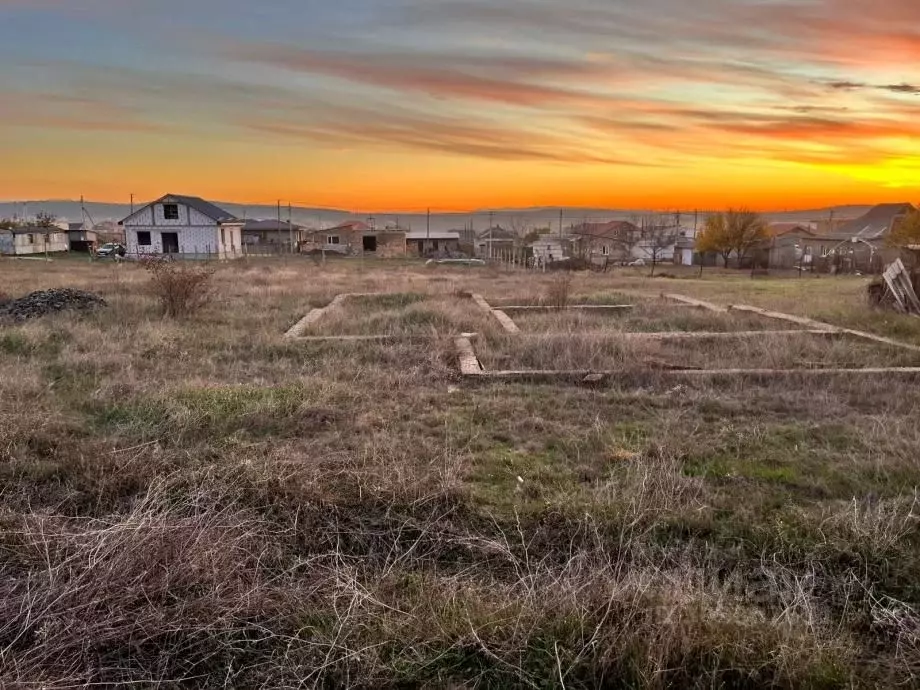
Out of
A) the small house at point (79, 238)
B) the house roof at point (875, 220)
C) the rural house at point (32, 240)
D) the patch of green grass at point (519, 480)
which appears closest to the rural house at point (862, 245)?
the house roof at point (875, 220)

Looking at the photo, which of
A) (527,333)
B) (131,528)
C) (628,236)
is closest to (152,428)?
(131,528)

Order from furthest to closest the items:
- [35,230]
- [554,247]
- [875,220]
Answer: [875,220]
[554,247]
[35,230]

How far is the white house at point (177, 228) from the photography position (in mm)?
41844

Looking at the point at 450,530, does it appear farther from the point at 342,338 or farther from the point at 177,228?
the point at 177,228

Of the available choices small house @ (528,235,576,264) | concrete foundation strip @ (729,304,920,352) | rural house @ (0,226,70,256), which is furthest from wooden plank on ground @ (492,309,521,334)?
rural house @ (0,226,70,256)

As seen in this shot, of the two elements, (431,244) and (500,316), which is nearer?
(500,316)

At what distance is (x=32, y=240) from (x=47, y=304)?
4459 cm

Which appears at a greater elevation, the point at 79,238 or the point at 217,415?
the point at 79,238

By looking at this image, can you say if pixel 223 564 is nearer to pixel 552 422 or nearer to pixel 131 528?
pixel 131 528

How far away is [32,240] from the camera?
4909 centimetres

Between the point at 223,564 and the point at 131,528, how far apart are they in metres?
0.49

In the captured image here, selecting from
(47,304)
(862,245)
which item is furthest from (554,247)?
(47,304)

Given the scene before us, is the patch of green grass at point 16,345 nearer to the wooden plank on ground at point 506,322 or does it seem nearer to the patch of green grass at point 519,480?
the wooden plank on ground at point 506,322

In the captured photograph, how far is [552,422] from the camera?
5.52 metres
